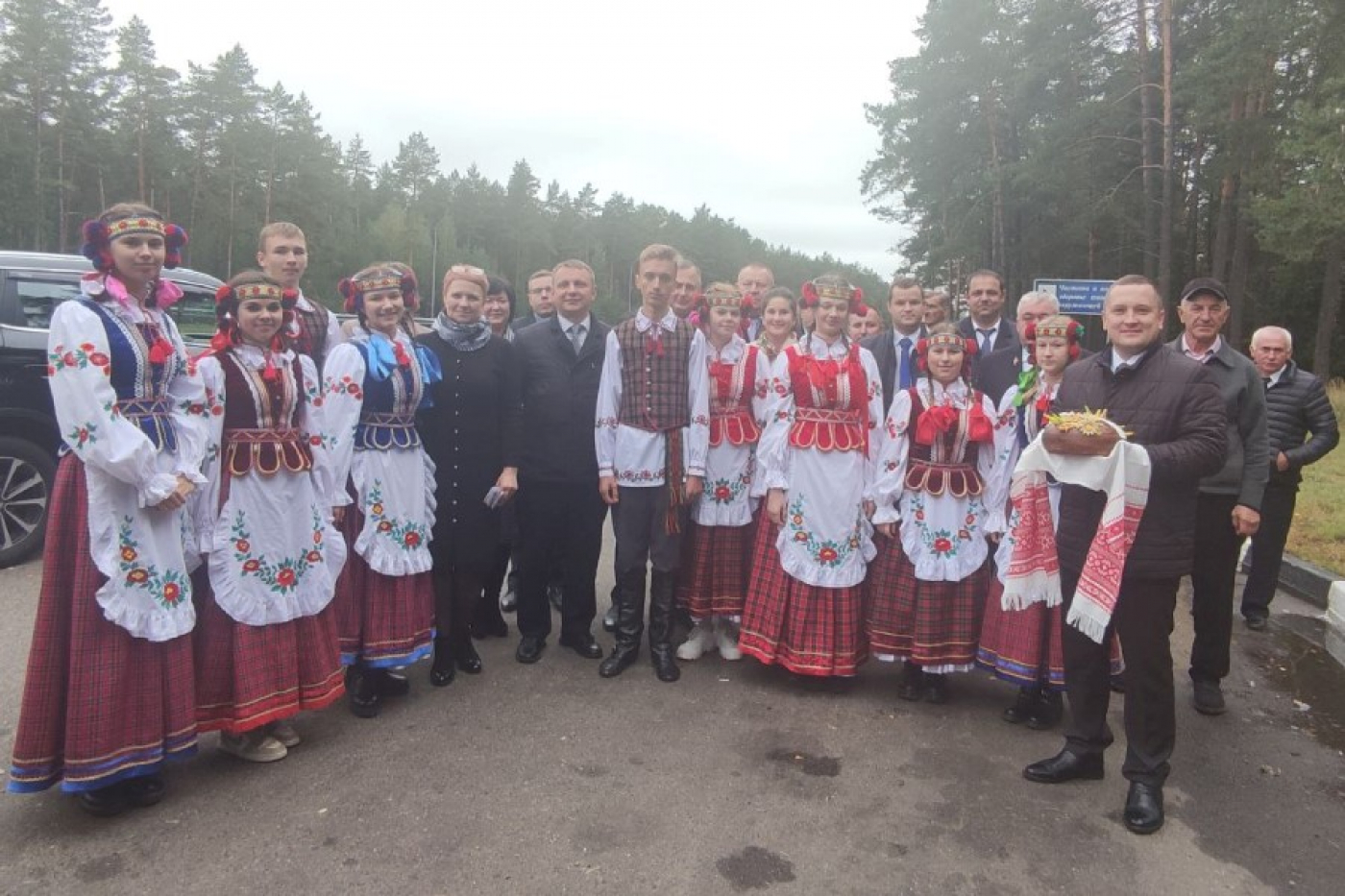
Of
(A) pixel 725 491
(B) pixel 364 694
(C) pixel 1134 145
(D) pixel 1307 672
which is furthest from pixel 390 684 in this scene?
(C) pixel 1134 145

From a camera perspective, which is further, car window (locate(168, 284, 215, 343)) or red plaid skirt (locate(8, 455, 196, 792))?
car window (locate(168, 284, 215, 343))

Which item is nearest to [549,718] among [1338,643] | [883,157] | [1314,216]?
[1338,643]

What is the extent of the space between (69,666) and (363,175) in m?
68.7

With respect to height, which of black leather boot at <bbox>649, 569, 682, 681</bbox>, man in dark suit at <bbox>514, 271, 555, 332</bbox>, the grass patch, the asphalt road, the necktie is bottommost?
the asphalt road

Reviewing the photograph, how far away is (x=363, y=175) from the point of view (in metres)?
64.7

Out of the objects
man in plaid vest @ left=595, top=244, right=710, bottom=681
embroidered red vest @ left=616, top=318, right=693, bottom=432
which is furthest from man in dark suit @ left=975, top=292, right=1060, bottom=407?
embroidered red vest @ left=616, top=318, right=693, bottom=432

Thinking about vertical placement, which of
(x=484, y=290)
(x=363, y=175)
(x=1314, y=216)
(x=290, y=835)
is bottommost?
(x=290, y=835)

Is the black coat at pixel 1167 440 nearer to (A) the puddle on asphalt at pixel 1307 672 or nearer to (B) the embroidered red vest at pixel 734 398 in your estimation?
(A) the puddle on asphalt at pixel 1307 672

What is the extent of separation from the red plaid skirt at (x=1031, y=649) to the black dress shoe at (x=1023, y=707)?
57mm

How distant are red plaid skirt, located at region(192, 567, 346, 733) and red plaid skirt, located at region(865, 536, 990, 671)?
2.86 meters

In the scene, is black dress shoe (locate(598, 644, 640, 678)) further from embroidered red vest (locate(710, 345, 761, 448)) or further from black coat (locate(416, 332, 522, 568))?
embroidered red vest (locate(710, 345, 761, 448))

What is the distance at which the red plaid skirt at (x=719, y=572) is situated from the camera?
5000mm

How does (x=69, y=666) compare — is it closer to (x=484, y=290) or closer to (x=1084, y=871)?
(x=484, y=290)

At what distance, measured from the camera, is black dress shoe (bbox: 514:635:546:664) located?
481cm
